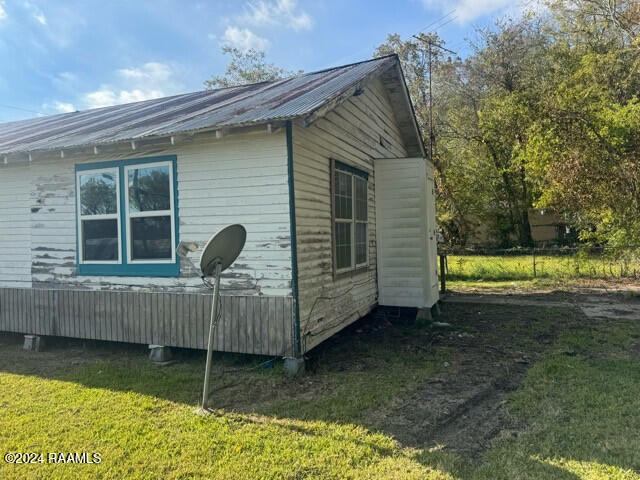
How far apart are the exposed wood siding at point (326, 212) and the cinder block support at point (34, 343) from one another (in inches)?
167

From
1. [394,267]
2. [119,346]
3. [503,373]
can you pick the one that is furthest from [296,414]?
[394,267]

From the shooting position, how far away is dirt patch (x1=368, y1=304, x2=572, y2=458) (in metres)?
3.57

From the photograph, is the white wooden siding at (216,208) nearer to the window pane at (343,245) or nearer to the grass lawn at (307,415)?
the grass lawn at (307,415)

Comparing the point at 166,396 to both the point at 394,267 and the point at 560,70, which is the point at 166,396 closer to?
the point at 394,267

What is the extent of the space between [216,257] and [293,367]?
1751mm

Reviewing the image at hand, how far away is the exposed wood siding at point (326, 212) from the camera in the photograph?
17.2ft

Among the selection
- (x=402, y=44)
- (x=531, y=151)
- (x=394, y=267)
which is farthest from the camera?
(x=402, y=44)

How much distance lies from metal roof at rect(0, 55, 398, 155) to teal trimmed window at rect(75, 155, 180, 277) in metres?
0.47

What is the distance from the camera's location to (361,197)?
24.2ft

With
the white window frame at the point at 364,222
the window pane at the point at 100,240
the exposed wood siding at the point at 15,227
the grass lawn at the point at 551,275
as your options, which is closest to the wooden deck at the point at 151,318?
the exposed wood siding at the point at 15,227

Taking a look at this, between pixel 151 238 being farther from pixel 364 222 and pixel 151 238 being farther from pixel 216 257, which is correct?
pixel 364 222

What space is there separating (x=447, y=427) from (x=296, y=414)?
1.33 meters

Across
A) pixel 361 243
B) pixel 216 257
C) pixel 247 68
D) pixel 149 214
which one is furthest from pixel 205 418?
pixel 247 68

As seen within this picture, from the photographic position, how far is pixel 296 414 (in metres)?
4.02
